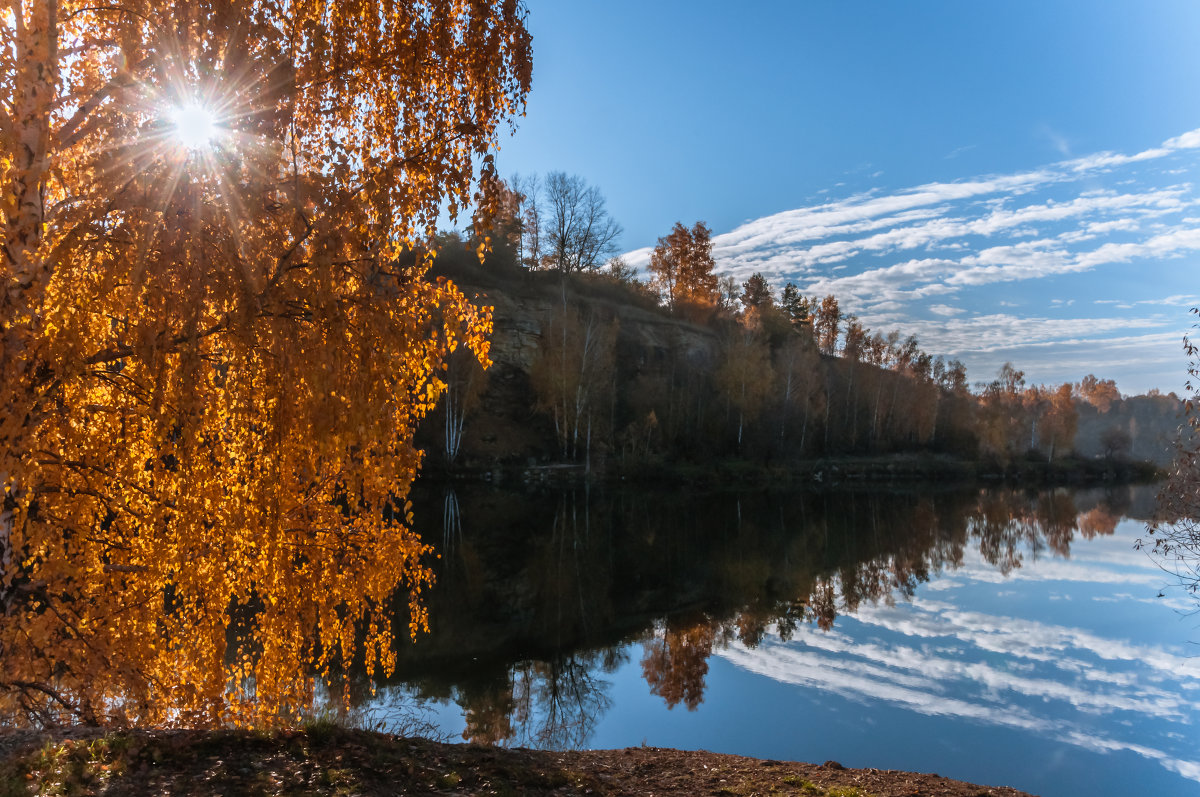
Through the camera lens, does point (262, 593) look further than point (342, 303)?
Yes

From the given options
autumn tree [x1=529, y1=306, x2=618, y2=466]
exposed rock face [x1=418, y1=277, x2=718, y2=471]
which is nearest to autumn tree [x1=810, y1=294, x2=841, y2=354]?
exposed rock face [x1=418, y1=277, x2=718, y2=471]

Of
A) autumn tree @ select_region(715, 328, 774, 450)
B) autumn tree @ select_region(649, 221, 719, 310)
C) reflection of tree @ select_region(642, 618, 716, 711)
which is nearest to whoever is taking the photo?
reflection of tree @ select_region(642, 618, 716, 711)

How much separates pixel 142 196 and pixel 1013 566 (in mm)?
26277

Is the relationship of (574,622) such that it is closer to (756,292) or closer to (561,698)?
(561,698)

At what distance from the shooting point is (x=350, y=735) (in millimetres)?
5949

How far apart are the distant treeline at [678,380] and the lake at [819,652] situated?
16708 mm

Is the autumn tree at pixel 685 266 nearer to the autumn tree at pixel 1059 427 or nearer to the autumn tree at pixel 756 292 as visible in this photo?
the autumn tree at pixel 756 292

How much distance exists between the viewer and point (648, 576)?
20484 mm

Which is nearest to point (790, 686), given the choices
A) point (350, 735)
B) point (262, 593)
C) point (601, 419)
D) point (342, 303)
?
point (350, 735)

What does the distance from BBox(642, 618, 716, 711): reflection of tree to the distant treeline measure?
26.0m

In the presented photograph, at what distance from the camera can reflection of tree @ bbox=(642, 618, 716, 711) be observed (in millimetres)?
12078

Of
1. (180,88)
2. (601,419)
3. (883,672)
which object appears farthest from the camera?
(601,419)

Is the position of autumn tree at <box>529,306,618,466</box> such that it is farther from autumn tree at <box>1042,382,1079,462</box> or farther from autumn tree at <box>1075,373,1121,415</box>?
autumn tree at <box>1075,373,1121,415</box>

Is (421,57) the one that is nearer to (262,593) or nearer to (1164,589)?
(262,593)
